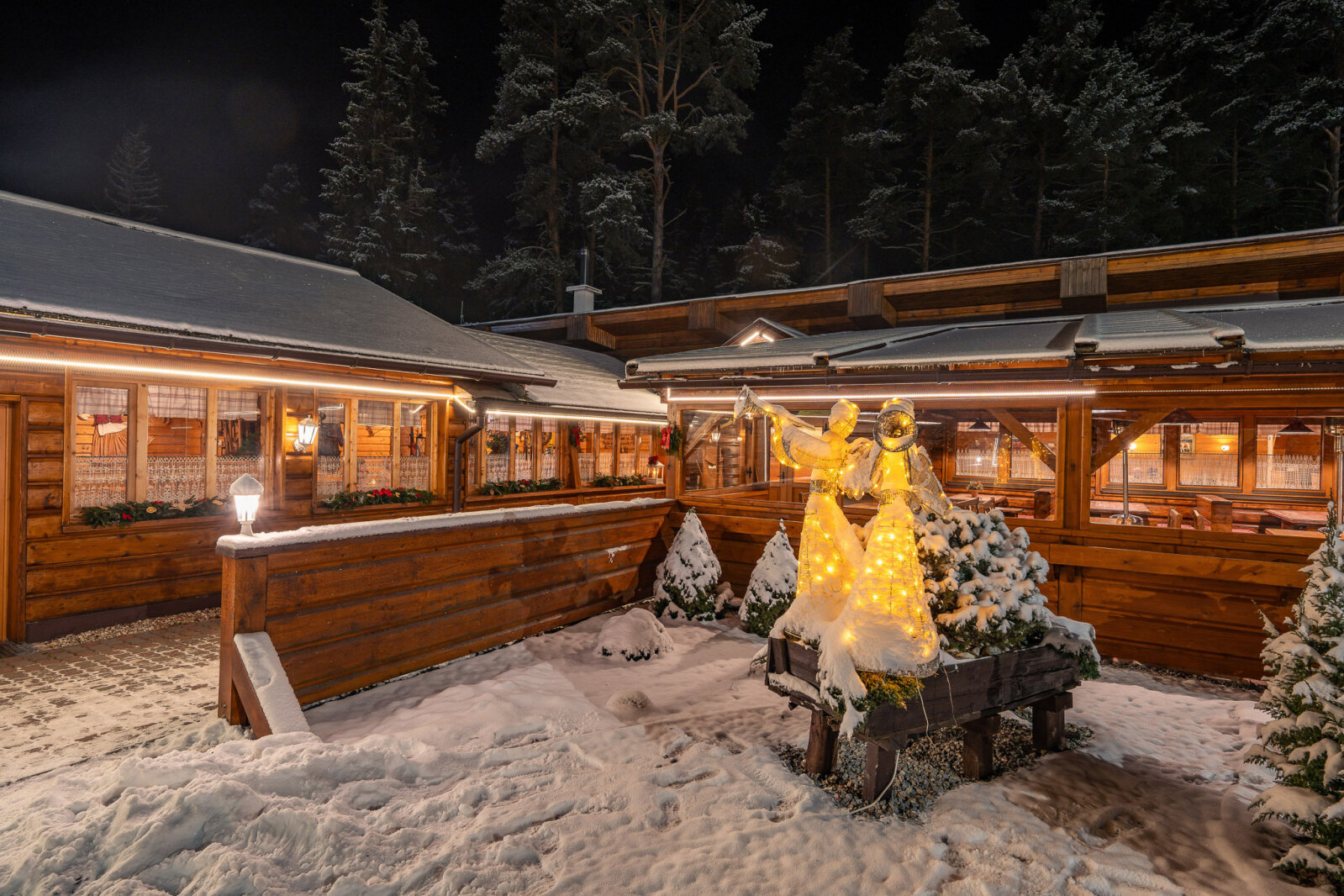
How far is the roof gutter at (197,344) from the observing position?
5941 mm

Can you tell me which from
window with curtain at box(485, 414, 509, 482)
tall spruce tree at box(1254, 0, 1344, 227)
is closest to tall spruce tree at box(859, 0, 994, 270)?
tall spruce tree at box(1254, 0, 1344, 227)

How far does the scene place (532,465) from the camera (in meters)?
13.7

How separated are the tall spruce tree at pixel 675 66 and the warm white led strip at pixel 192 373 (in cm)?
1506

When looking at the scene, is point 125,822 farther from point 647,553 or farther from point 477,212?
point 477,212

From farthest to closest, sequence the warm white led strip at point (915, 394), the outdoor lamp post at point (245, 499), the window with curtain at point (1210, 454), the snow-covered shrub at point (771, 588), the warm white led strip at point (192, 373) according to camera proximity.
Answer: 1. the window with curtain at point (1210, 454)
2. the snow-covered shrub at point (771, 588)
3. the warm white led strip at point (915, 394)
4. the warm white led strip at point (192, 373)
5. the outdoor lamp post at point (245, 499)

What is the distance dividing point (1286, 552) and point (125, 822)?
31.0ft

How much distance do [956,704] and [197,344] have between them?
8356 mm

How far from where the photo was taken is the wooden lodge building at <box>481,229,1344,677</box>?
21.0 feet

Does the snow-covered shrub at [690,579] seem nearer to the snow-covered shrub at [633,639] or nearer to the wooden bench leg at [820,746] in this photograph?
the snow-covered shrub at [633,639]

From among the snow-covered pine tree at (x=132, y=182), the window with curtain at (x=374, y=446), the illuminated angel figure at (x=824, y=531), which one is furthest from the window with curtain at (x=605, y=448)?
the snow-covered pine tree at (x=132, y=182)

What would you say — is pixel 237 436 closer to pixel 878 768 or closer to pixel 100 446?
pixel 100 446

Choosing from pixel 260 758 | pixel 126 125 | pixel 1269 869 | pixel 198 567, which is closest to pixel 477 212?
pixel 126 125

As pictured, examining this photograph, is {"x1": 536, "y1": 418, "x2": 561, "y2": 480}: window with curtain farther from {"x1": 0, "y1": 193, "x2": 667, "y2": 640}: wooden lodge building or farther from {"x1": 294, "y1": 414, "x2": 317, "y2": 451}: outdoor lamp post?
{"x1": 294, "y1": 414, "x2": 317, "y2": 451}: outdoor lamp post

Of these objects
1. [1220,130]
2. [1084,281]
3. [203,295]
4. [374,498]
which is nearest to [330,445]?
[374,498]
